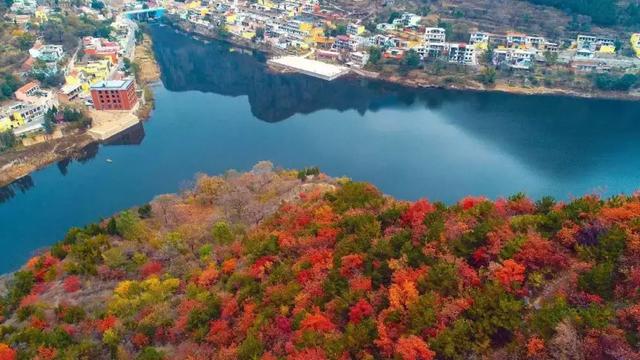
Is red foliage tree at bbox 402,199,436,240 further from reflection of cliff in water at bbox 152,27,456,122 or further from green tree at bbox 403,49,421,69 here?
green tree at bbox 403,49,421,69

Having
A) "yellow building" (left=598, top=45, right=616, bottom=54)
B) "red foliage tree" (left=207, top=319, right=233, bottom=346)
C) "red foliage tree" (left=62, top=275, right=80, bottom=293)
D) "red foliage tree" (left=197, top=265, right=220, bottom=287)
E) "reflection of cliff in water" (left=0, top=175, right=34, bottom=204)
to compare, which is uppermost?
"yellow building" (left=598, top=45, right=616, bottom=54)

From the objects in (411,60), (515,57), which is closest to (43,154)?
(411,60)

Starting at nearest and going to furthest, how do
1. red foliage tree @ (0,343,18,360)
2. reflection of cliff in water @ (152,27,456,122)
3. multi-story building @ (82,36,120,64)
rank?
red foliage tree @ (0,343,18,360)
reflection of cliff in water @ (152,27,456,122)
multi-story building @ (82,36,120,64)

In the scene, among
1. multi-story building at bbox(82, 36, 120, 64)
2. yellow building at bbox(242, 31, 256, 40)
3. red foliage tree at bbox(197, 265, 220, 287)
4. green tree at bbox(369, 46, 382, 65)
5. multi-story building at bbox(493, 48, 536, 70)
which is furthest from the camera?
yellow building at bbox(242, 31, 256, 40)

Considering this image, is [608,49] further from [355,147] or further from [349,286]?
[349,286]

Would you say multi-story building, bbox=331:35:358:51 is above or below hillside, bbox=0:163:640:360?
above

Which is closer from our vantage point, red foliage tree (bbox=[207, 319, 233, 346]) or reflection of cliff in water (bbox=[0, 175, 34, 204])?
red foliage tree (bbox=[207, 319, 233, 346])

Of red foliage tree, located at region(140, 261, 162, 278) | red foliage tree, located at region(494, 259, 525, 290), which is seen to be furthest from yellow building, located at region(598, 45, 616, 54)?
red foliage tree, located at region(140, 261, 162, 278)

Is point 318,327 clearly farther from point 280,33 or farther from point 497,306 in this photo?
point 280,33

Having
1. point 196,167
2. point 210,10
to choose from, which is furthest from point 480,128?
point 210,10
